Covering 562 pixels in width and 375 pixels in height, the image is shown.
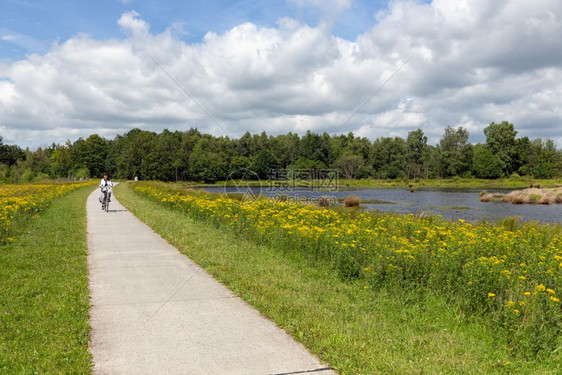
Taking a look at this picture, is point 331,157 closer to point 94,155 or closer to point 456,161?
point 456,161

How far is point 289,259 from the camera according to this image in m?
9.51

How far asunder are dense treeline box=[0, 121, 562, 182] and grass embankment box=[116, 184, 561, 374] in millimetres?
86998

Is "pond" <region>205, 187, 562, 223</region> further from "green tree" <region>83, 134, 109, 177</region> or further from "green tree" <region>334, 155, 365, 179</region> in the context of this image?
"green tree" <region>83, 134, 109, 177</region>

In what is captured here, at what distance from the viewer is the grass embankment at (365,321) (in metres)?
4.54

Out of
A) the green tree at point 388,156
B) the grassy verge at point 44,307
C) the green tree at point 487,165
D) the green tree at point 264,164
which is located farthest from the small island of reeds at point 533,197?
the green tree at point 388,156

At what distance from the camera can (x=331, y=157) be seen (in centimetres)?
10756

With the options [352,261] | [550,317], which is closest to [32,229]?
[352,261]

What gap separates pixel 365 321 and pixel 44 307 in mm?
4479

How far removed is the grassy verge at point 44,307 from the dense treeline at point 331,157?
85251 mm

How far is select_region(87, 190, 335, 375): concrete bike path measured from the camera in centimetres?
442

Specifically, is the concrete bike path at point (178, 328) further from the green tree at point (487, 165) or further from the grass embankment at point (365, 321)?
the green tree at point (487, 165)

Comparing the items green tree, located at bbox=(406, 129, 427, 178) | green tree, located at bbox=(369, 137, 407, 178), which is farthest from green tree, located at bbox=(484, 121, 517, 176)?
green tree, located at bbox=(369, 137, 407, 178)

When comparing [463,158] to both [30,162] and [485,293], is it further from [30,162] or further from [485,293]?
[485,293]

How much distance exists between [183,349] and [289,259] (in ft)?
16.1
